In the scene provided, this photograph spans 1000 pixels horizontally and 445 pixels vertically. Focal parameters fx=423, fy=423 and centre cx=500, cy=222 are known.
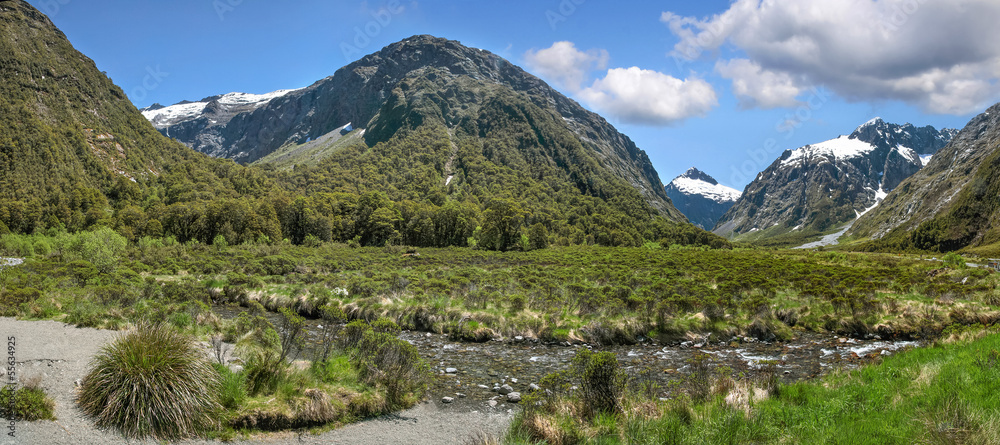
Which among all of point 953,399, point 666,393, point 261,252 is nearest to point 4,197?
point 261,252

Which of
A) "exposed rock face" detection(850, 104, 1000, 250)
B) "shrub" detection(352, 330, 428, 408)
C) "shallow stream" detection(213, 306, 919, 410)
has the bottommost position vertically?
"shallow stream" detection(213, 306, 919, 410)

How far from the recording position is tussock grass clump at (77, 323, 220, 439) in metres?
8.80

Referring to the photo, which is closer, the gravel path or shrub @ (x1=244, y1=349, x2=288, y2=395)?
the gravel path

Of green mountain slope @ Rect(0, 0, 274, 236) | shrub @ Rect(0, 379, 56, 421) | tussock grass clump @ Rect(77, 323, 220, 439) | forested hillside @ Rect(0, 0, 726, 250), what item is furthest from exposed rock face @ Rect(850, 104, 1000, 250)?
green mountain slope @ Rect(0, 0, 274, 236)

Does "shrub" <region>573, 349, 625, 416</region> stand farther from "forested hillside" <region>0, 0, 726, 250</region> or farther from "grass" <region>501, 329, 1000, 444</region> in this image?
"forested hillside" <region>0, 0, 726, 250</region>

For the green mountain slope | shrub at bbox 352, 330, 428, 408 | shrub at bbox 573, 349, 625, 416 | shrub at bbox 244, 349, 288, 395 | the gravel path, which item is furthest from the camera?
the green mountain slope

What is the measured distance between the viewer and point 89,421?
28.7 ft

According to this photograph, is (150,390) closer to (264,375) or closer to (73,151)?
(264,375)

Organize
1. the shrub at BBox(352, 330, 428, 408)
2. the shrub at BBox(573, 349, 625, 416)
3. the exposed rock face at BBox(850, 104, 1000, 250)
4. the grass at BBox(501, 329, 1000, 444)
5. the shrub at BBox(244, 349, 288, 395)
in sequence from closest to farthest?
the grass at BBox(501, 329, 1000, 444)
the shrub at BBox(573, 349, 625, 416)
the shrub at BBox(244, 349, 288, 395)
the shrub at BBox(352, 330, 428, 408)
the exposed rock face at BBox(850, 104, 1000, 250)

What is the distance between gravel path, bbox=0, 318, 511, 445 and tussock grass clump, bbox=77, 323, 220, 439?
0.30 meters

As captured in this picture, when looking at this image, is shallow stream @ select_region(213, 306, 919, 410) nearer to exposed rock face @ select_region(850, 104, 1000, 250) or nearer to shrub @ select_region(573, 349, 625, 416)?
shrub @ select_region(573, 349, 625, 416)

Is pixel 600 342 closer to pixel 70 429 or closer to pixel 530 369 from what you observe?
pixel 530 369

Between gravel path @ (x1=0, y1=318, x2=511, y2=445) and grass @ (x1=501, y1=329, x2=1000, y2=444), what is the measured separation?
2291 mm

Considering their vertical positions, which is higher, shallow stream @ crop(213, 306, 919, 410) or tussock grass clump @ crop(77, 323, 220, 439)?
tussock grass clump @ crop(77, 323, 220, 439)
